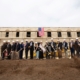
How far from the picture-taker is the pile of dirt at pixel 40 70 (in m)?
7.59

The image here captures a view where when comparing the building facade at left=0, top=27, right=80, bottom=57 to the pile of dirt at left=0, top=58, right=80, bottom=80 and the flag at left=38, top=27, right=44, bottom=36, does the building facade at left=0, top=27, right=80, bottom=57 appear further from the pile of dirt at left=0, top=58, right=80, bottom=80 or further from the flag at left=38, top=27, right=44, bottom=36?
the pile of dirt at left=0, top=58, right=80, bottom=80

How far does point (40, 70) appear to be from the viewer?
8.59 m

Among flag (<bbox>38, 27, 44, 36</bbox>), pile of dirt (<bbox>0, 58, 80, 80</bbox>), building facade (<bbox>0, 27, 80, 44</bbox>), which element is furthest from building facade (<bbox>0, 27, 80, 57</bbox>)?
pile of dirt (<bbox>0, 58, 80, 80</bbox>)

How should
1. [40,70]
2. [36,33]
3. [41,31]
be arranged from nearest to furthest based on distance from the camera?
[40,70]
[41,31]
[36,33]

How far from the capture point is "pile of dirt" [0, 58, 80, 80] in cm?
759

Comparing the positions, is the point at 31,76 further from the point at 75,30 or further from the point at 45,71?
the point at 75,30

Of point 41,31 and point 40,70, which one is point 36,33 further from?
point 40,70

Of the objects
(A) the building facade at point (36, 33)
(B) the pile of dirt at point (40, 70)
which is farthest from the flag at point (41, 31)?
(B) the pile of dirt at point (40, 70)

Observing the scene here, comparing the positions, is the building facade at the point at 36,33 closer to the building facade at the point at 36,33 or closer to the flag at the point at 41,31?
the building facade at the point at 36,33

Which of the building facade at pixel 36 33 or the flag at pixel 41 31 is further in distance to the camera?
the building facade at pixel 36 33

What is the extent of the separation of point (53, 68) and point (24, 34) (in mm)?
19211

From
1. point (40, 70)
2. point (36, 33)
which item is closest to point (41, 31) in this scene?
point (36, 33)

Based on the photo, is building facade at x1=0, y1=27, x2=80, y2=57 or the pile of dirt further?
building facade at x1=0, y1=27, x2=80, y2=57

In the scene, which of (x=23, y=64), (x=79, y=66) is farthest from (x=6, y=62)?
(x=79, y=66)
